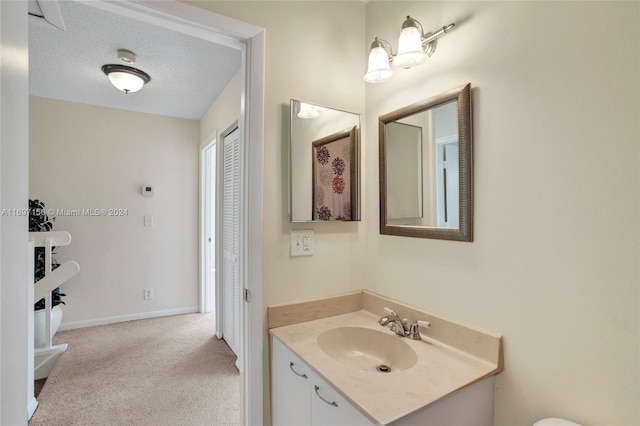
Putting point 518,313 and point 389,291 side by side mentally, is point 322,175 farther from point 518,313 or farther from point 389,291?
point 518,313

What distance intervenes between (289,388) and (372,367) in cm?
34

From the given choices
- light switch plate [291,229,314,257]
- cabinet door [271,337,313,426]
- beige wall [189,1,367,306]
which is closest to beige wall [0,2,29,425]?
beige wall [189,1,367,306]

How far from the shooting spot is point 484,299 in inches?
42.6

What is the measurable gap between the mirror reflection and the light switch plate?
62 millimetres

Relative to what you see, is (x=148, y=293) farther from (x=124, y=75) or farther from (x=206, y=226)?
(x=124, y=75)

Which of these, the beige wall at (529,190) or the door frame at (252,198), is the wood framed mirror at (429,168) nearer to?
the beige wall at (529,190)

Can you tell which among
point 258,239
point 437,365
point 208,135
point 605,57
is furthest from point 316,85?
point 208,135

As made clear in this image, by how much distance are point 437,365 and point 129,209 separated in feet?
11.5

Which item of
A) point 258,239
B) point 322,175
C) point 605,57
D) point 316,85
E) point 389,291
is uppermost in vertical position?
point 316,85

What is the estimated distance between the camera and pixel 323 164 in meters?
1.44

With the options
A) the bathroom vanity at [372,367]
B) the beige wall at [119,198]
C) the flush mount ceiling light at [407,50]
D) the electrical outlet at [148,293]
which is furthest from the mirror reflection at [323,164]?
the electrical outlet at [148,293]

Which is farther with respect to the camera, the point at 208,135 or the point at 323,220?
the point at 208,135

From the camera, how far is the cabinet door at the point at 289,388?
106 centimetres

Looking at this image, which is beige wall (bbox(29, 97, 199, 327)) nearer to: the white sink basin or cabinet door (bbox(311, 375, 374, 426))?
the white sink basin
